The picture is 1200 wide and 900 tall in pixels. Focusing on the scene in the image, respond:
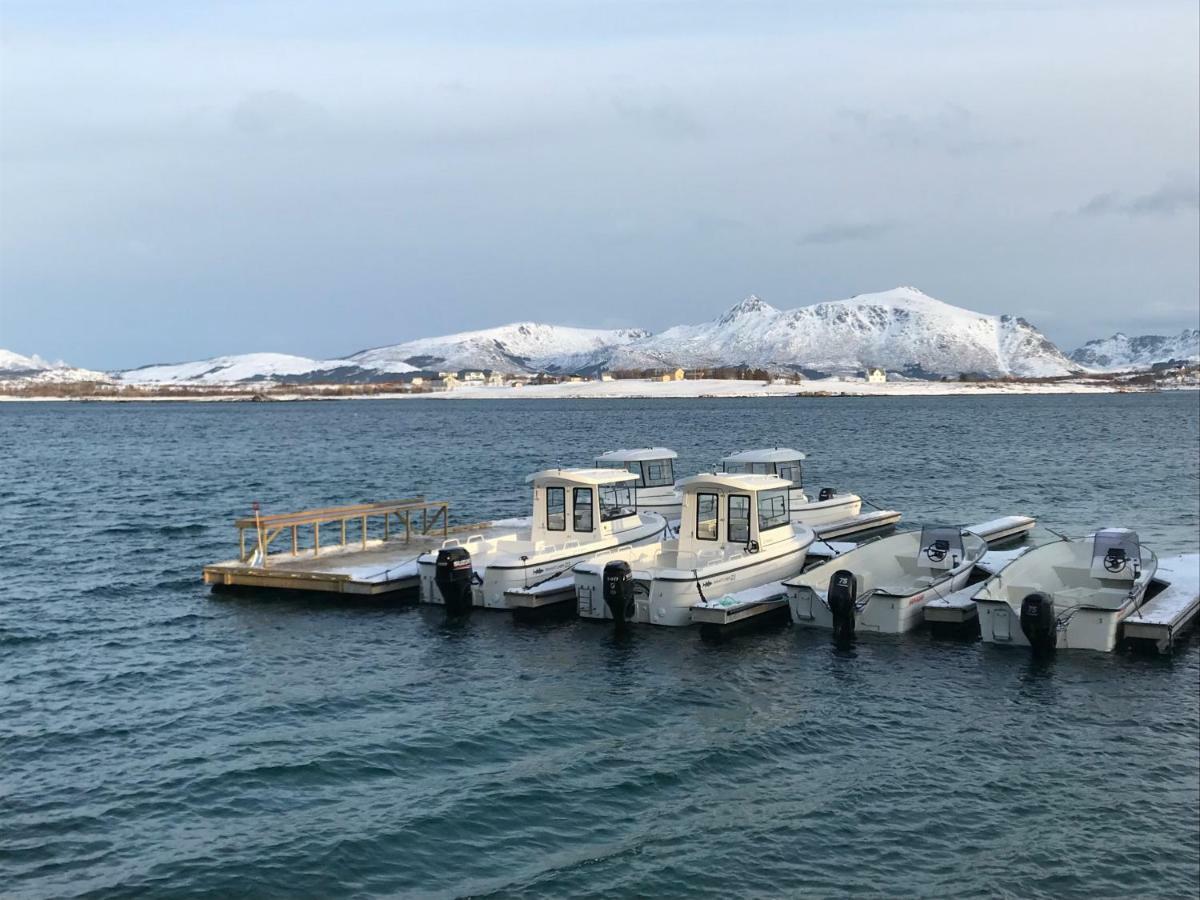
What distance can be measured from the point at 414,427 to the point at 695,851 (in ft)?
381

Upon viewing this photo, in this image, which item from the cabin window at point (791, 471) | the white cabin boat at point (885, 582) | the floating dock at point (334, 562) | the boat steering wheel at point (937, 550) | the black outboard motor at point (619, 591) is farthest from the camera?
the cabin window at point (791, 471)

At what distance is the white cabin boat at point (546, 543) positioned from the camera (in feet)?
84.1

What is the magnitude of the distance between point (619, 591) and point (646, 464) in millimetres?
13543

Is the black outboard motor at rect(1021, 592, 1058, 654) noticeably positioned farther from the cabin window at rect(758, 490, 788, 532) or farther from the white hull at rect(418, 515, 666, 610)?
the white hull at rect(418, 515, 666, 610)

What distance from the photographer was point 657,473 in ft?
123

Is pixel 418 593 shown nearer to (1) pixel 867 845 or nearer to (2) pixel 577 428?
(1) pixel 867 845

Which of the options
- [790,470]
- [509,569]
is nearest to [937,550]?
[509,569]

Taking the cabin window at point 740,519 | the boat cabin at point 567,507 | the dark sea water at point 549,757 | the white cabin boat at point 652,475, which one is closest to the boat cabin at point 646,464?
the white cabin boat at point 652,475

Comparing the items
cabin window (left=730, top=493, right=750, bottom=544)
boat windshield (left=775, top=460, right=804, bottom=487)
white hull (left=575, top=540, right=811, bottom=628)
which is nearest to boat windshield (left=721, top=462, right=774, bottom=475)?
boat windshield (left=775, top=460, right=804, bottom=487)

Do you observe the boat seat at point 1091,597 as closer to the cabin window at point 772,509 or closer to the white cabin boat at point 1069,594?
the white cabin boat at point 1069,594

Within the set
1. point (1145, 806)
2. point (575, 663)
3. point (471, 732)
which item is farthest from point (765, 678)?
point (1145, 806)

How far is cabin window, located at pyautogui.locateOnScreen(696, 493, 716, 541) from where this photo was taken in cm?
2655

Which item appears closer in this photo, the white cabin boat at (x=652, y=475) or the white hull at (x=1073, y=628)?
the white hull at (x=1073, y=628)

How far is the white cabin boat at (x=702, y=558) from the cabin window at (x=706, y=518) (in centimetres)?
2
